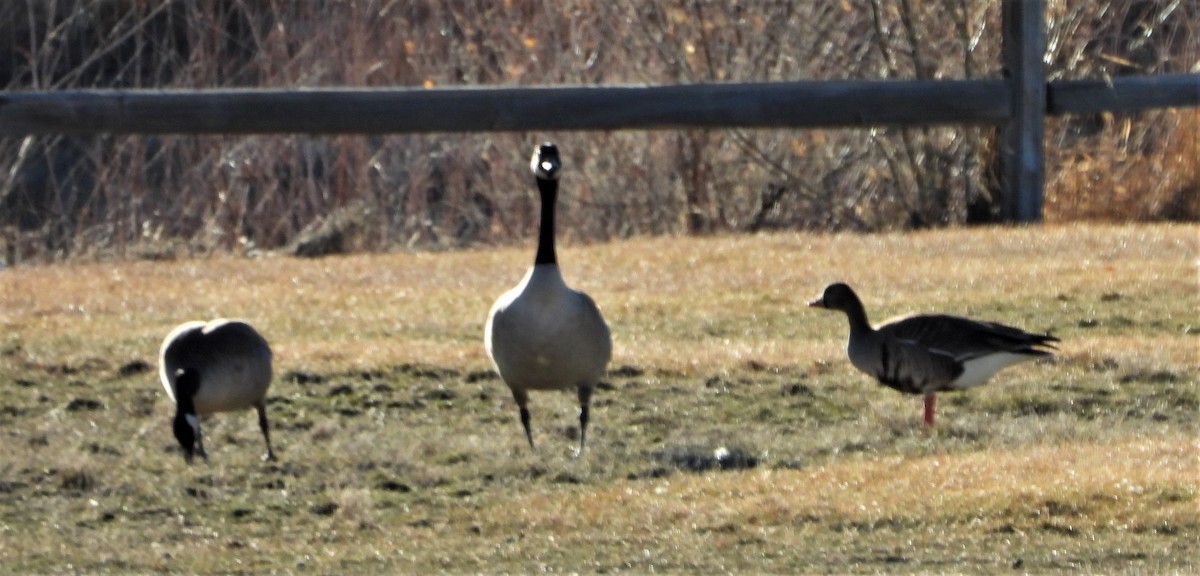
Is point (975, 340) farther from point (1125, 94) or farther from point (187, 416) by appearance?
point (1125, 94)

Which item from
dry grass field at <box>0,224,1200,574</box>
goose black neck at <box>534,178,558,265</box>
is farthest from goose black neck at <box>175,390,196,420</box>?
goose black neck at <box>534,178,558,265</box>

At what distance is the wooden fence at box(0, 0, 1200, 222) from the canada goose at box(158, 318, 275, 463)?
146 inches

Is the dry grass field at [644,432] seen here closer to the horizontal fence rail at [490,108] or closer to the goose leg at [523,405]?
the goose leg at [523,405]

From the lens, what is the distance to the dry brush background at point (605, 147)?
13047 mm

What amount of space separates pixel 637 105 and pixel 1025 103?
258 centimetres

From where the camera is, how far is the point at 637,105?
10781mm

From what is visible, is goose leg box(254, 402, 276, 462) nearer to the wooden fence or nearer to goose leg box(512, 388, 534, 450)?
goose leg box(512, 388, 534, 450)

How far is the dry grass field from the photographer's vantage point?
5.36 meters

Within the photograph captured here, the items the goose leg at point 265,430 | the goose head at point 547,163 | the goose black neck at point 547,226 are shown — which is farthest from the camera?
the goose head at point 547,163

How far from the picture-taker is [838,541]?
5324mm

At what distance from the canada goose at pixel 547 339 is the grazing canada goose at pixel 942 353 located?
1.07 meters

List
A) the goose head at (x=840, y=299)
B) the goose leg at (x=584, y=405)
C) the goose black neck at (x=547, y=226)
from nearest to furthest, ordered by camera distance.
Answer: the goose leg at (x=584, y=405)
the goose black neck at (x=547, y=226)
the goose head at (x=840, y=299)

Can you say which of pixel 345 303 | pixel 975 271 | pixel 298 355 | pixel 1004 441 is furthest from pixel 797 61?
pixel 1004 441

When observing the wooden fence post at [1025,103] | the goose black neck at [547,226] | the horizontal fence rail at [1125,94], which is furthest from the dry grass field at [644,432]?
the horizontal fence rail at [1125,94]
